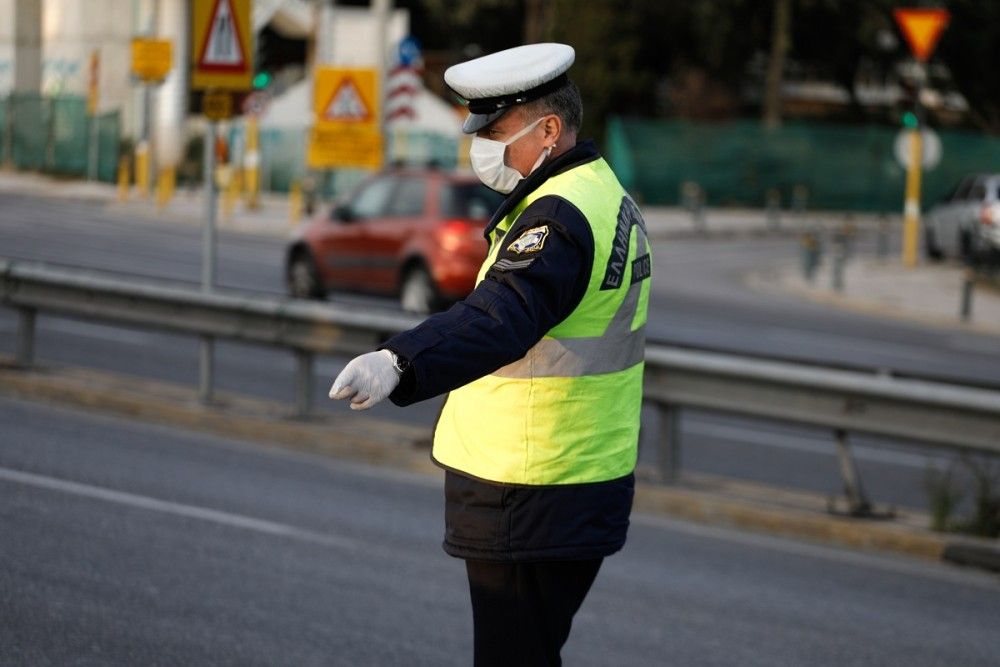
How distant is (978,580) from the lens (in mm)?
8172

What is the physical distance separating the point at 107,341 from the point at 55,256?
8594 mm

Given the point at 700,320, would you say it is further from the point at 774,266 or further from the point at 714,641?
the point at 714,641

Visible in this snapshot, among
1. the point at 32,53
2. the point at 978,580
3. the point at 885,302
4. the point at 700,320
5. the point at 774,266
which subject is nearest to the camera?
the point at 978,580

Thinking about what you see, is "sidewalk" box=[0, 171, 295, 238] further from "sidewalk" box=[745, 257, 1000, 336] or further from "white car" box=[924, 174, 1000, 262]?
"white car" box=[924, 174, 1000, 262]

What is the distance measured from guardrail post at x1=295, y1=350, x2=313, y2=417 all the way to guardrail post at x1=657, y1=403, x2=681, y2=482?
252 cm

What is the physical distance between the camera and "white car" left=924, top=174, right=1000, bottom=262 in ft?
99.1

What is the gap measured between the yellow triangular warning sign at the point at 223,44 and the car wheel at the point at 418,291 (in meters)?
6.80

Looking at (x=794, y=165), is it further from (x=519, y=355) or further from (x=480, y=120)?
(x=519, y=355)

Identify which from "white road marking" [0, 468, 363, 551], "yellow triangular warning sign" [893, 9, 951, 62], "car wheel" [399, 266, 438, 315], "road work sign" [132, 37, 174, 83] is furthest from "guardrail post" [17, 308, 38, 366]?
"road work sign" [132, 37, 174, 83]

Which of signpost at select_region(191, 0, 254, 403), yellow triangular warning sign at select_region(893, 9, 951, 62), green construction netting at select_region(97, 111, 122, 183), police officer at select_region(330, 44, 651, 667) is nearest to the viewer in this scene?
police officer at select_region(330, 44, 651, 667)

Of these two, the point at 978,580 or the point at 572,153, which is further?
the point at 978,580

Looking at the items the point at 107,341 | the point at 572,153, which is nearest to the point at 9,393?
the point at 107,341

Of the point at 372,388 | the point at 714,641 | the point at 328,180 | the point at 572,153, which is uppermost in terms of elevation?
the point at 572,153

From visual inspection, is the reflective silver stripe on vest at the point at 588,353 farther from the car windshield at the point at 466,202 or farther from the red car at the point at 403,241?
the car windshield at the point at 466,202
